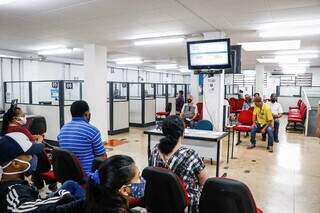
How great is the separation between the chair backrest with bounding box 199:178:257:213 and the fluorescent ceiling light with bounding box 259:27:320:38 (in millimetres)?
4404

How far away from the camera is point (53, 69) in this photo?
1062cm

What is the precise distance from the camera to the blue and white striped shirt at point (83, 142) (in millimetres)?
2697

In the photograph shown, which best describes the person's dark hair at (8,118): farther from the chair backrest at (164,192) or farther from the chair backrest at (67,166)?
the chair backrest at (164,192)

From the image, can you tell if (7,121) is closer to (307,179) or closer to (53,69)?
(307,179)

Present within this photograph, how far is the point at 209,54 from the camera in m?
4.65

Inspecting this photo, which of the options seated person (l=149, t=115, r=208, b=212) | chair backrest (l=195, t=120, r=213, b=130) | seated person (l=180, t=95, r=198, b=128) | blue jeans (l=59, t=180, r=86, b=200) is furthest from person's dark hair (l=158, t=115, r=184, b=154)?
seated person (l=180, t=95, r=198, b=128)

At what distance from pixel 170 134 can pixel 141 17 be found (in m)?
2.69

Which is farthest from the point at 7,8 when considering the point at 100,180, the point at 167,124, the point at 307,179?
the point at 307,179

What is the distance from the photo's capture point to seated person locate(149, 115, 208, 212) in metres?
2.12

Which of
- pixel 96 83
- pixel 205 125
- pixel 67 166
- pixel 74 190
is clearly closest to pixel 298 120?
pixel 205 125

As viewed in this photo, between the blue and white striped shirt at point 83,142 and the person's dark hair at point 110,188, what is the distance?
1.55 m

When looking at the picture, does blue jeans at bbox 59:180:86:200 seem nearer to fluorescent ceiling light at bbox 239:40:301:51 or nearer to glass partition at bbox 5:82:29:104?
fluorescent ceiling light at bbox 239:40:301:51

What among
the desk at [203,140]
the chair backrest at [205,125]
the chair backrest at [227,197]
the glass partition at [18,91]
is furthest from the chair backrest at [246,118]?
the glass partition at [18,91]

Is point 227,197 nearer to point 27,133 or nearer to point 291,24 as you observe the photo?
point 27,133
